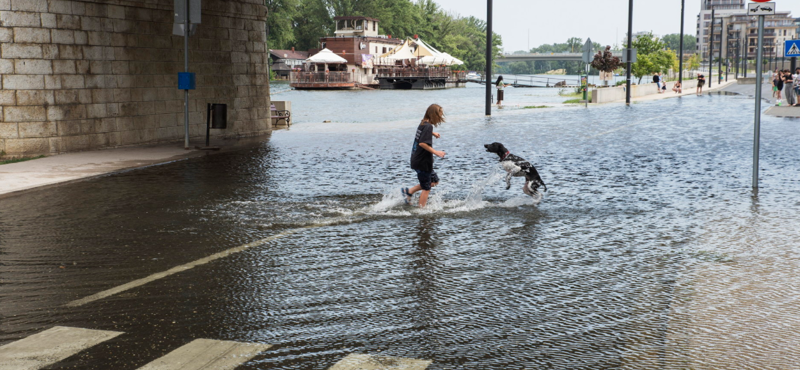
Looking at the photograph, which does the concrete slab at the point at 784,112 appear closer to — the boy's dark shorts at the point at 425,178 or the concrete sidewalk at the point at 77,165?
the concrete sidewalk at the point at 77,165

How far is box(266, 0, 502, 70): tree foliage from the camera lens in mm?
Result: 108625

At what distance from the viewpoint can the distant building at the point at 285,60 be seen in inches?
4647

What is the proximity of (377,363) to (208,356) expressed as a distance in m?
0.95

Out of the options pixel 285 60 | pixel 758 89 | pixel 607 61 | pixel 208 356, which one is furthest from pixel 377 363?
pixel 285 60

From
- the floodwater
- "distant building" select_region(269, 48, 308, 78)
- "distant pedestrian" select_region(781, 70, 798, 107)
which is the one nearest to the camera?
the floodwater

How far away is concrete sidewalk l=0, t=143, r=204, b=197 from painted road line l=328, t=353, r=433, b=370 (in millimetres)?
8216

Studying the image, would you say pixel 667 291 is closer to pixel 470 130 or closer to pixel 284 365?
pixel 284 365

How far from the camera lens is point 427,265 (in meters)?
6.89

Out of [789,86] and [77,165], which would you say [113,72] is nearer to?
[77,165]

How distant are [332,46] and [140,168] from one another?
9613cm

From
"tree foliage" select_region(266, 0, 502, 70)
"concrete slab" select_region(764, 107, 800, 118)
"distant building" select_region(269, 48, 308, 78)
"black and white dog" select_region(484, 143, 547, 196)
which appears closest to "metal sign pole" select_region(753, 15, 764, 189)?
"black and white dog" select_region(484, 143, 547, 196)

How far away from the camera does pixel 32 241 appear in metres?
7.96

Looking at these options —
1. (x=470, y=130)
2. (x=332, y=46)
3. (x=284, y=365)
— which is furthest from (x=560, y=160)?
(x=332, y=46)

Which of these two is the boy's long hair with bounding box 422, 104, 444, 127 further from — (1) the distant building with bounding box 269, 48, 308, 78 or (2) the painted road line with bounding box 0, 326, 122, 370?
(1) the distant building with bounding box 269, 48, 308, 78
